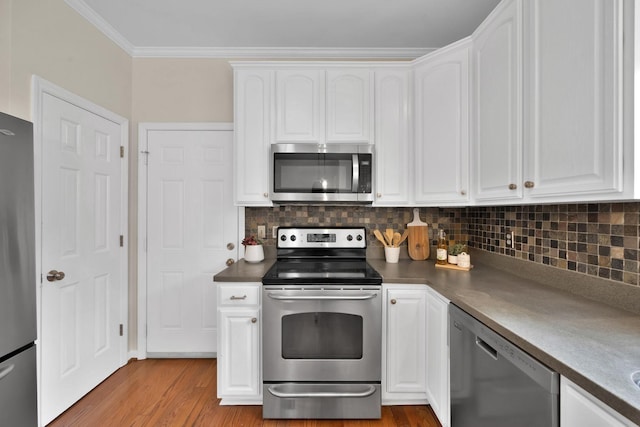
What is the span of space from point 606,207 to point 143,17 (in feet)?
9.86

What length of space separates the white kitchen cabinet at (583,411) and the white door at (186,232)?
2.26 metres

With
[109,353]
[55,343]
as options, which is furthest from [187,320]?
[55,343]

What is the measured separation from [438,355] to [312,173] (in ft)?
4.62

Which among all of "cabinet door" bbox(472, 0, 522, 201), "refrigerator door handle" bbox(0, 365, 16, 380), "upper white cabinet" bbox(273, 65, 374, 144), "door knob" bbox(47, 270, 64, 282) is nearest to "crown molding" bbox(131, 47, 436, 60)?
"upper white cabinet" bbox(273, 65, 374, 144)

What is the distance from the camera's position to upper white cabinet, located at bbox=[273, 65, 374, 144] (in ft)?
7.25

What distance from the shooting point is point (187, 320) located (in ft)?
8.38

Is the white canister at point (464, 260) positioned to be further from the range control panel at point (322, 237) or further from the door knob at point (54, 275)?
the door knob at point (54, 275)

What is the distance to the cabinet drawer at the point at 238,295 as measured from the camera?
1.87 meters

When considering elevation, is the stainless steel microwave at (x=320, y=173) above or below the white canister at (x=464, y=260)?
above

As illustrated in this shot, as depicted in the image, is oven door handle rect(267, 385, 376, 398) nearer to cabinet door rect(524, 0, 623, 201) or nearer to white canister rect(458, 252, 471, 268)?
white canister rect(458, 252, 471, 268)

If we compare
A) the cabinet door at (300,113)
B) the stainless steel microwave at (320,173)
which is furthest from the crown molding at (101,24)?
the stainless steel microwave at (320,173)

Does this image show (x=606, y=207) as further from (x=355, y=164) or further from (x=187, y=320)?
(x=187, y=320)

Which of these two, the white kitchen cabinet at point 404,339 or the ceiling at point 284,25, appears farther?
the ceiling at point 284,25

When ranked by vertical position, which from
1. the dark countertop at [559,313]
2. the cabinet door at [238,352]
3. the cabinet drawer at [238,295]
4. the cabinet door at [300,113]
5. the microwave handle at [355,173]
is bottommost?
the cabinet door at [238,352]
